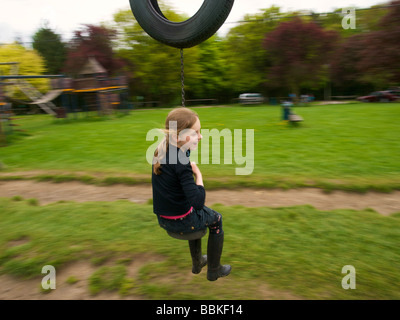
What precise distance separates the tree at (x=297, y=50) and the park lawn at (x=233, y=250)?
2541cm

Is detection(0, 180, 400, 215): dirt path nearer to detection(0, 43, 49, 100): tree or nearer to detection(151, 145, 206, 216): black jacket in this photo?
detection(151, 145, 206, 216): black jacket

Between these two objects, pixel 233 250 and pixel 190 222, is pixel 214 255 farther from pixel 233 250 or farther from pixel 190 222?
pixel 233 250

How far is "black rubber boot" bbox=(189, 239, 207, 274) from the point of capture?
2.79m

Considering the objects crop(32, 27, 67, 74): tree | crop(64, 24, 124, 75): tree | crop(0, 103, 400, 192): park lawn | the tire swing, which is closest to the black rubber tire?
the tire swing

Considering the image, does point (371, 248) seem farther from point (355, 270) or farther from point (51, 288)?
point (51, 288)

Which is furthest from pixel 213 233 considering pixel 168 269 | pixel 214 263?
pixel 168 269

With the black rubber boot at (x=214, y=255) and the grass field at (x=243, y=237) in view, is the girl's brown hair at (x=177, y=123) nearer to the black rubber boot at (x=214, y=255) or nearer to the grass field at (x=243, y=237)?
the black rubber boot at (x=214, y=255)

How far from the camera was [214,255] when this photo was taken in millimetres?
2695

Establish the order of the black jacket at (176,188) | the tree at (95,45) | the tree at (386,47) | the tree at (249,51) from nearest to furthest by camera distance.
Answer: the black jacket at (176,188) < the tree at (386,47) < the tree at (95,45) < the tree at (249,51)

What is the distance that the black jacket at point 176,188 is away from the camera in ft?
7.43

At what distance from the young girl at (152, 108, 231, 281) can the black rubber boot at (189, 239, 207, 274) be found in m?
0.30

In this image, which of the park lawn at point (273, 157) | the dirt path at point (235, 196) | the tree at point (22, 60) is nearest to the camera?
the dirt path at point (235, 196)

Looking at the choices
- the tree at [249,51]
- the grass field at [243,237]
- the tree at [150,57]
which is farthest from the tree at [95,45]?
the grass field at [243,237]

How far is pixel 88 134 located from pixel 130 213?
7.98 metres
